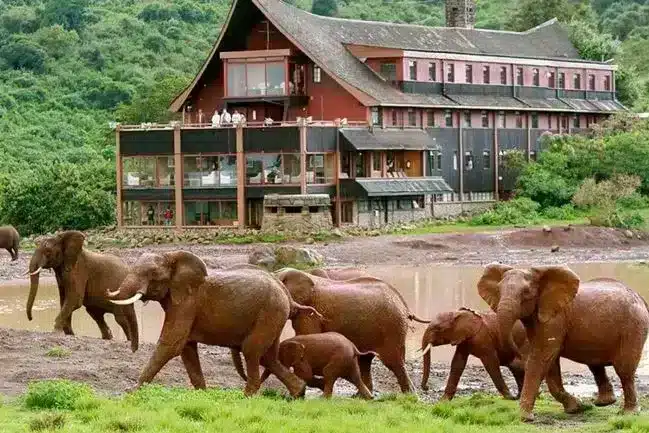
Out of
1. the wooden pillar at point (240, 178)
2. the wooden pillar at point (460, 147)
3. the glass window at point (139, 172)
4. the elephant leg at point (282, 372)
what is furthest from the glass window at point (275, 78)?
the elephant leg at point (282, 372)

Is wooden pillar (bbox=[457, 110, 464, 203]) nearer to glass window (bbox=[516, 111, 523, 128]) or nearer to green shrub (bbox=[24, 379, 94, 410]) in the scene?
glass window (bbox=[516, 111, 523, 128])

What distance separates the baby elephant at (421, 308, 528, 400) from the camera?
2058cm

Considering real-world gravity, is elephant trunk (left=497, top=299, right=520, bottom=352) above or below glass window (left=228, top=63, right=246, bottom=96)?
below

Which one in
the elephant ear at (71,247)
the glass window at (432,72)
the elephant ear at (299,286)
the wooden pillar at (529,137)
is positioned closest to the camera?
the elephant ear at (299,286)

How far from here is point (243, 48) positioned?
232 feet

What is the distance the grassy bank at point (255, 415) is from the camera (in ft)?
54.6

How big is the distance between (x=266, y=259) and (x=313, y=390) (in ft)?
87.9

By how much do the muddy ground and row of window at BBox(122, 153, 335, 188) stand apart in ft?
16.6

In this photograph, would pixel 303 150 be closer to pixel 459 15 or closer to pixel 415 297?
pixel 459 15

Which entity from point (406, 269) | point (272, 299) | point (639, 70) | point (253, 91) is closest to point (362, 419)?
point (272, 299)

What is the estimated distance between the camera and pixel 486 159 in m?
74.9

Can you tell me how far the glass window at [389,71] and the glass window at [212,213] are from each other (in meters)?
10.2

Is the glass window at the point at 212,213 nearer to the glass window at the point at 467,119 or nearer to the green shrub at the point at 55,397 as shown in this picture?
the glass window at the point at 467,119

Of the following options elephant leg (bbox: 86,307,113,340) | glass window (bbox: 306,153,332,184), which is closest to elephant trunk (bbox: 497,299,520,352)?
elephant leg (bbox: 86,307,113,340)
